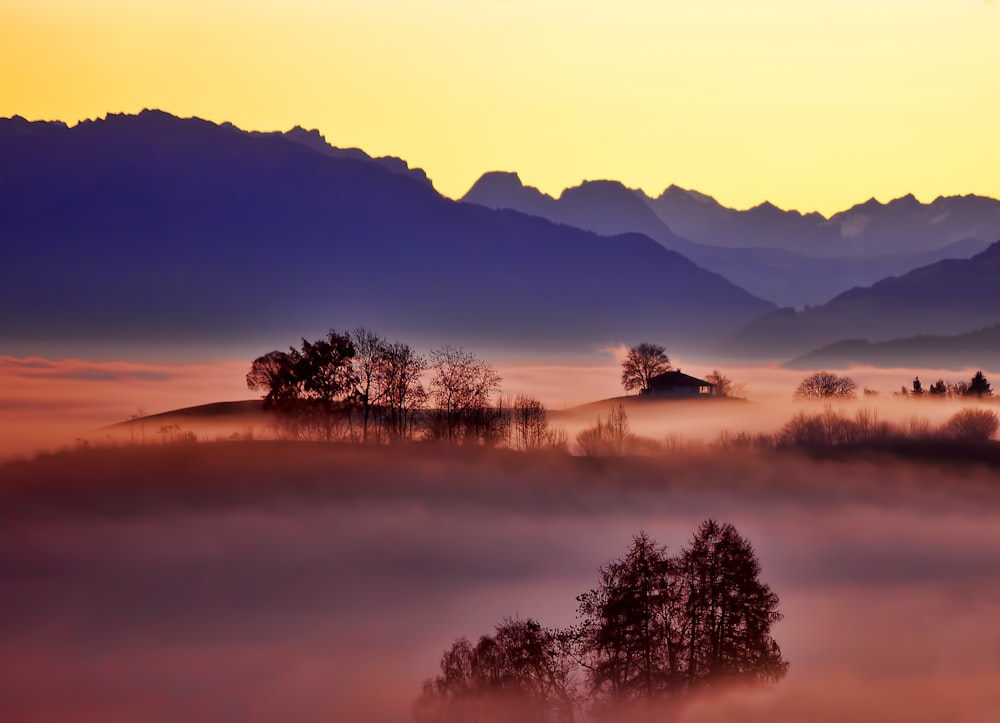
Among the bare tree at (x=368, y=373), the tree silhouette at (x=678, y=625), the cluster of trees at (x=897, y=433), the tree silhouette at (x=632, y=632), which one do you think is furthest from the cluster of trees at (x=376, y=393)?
the tree silhouette at (x=678, y=625)

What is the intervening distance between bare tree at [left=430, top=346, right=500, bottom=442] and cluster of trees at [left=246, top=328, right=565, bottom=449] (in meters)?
0.13

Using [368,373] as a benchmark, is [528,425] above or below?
below

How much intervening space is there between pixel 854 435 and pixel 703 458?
31967 mm

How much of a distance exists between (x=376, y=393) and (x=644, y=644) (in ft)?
268

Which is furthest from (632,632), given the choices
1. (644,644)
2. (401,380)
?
(401,380)

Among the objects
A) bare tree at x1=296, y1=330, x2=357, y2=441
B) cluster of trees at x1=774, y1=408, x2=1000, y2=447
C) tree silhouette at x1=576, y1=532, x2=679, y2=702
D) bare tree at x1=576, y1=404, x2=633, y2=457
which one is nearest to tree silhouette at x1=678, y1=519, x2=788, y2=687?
tree silhouette at x1=576, y1=532, x2=679, y2=702

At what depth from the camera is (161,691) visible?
389ft

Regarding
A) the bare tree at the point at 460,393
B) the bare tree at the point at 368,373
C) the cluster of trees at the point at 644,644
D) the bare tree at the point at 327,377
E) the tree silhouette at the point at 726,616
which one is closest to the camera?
the cluster of trees at the point at 644,644

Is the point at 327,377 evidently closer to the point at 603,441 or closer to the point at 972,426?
the point at 603,441

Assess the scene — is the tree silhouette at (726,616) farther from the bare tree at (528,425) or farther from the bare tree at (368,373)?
the bare tree at (528,425)

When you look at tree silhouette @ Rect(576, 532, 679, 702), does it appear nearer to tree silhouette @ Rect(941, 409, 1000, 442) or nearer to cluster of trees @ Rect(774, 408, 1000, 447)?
cluster of trees @ Rect(774, 408, 1000, 447)

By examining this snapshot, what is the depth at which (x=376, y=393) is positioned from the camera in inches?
5679

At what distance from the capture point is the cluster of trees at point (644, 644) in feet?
218

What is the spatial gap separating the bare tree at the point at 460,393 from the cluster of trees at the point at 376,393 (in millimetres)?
131
